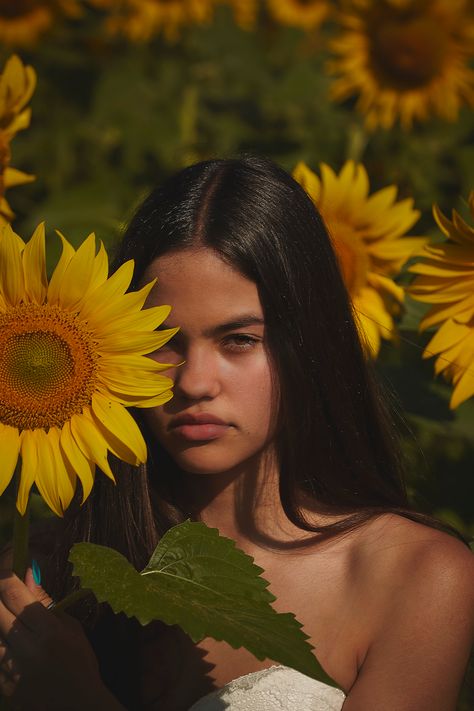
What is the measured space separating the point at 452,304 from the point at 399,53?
1554 millimetres

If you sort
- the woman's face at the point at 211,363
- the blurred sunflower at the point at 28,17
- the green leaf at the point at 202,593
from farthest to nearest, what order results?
the blurred sunflower at the point at 28,17, the woman's face at the point at 211,363, the green leaf at the point at 202,593

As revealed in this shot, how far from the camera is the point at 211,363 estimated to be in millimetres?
1489

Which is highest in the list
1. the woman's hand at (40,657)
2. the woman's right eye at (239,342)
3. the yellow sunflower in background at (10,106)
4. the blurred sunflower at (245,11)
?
the blurred sunflower at (245,11)

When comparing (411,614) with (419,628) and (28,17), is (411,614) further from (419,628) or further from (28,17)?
(28,17)

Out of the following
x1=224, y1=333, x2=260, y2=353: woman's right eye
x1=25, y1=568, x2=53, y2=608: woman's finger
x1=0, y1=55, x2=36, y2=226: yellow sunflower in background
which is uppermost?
x1=0, y1=55, x2=36, y2=226: yellow sunflower in background

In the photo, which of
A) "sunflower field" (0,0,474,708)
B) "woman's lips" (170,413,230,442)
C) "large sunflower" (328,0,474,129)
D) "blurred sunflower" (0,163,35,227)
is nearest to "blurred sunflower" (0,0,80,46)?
"sunflower field" (0,0,474,708)

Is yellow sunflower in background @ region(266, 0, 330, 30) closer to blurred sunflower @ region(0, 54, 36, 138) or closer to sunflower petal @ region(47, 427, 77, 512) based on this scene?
blurred sunflower @ region(0, 54, 36, 138)

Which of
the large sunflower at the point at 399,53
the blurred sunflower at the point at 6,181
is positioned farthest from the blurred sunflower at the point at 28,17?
the blurred sunflower at the point at 6,181

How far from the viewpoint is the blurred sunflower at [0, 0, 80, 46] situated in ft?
11.5

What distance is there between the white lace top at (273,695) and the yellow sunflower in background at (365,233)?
2.03 ft

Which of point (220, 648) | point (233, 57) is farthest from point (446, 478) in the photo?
point (233, 57)

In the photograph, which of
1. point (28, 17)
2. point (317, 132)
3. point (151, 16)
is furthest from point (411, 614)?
point (151, 16)

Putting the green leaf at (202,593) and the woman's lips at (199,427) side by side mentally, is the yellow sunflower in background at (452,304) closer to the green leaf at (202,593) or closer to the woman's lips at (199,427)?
the woman's lips at (199,427)

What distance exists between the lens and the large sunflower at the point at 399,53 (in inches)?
125
